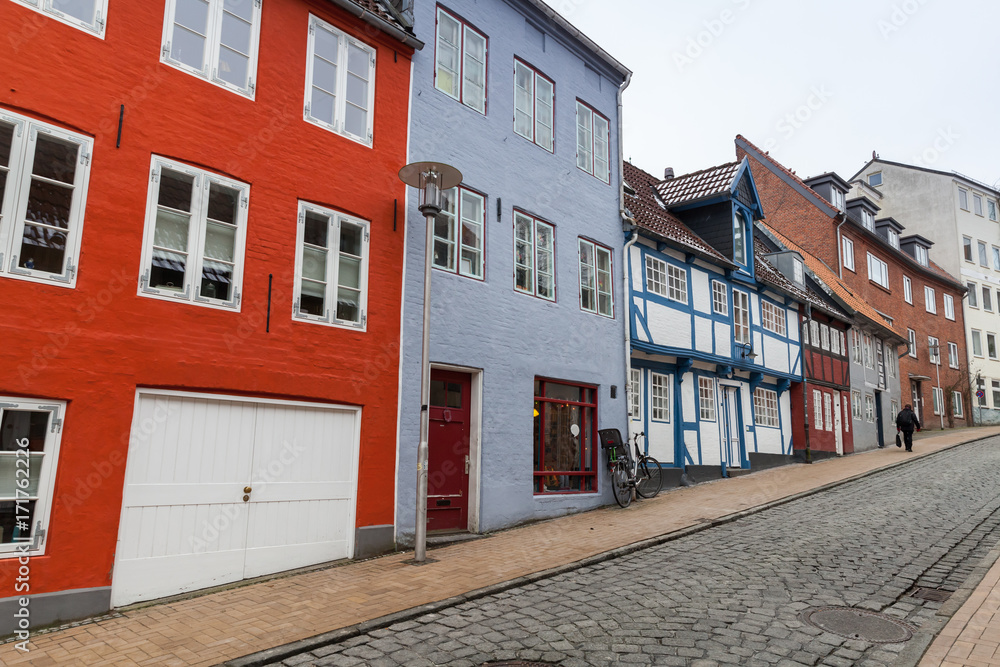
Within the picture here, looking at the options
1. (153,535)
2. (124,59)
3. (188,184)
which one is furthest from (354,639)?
(124,59)

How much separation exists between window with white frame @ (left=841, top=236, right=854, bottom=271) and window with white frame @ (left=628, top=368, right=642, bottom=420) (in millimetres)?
18261

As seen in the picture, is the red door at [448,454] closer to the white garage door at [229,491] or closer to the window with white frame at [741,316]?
the white garage door at [229,491]

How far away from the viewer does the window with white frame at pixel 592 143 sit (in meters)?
13.5

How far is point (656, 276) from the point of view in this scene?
1520 centimetres

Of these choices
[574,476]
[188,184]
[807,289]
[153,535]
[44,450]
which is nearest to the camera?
[44,450]

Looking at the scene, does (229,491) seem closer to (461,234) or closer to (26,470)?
(26,470)

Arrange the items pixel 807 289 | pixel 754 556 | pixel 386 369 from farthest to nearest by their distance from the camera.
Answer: pixel 807 289
pixel 386 369
pixel 754 556

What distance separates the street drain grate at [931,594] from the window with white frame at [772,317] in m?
13.7

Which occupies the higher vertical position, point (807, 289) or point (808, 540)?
point (807, 289)

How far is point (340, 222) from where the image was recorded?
8797mm

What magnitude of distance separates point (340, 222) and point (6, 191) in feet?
11.7

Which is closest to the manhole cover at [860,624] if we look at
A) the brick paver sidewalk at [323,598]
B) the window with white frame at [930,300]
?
the brick paver sidewalk at [323,598]

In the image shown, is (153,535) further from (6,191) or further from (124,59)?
(124,59)

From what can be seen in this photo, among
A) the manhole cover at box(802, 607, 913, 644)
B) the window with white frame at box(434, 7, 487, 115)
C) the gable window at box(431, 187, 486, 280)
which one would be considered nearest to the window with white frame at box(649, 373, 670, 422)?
the gable window at box(431, 187, 486, 280)
